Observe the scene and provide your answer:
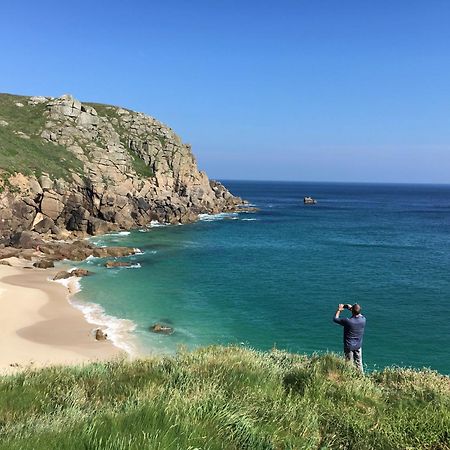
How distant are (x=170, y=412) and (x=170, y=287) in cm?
3143

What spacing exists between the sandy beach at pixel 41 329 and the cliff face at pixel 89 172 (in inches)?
672

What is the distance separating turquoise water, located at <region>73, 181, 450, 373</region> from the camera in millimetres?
25391

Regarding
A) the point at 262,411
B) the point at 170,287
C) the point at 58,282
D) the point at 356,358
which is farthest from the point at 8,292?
the point at 262,411

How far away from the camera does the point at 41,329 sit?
2630 cm

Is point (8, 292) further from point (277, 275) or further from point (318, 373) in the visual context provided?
point (318, 373)

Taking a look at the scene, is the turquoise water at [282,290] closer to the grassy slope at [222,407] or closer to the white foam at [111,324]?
the white foam at [111,324]

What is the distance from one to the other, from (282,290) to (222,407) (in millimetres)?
29941

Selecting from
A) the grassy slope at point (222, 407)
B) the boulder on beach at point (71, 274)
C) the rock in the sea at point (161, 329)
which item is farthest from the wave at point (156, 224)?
the grassy slope at point (222, 407)

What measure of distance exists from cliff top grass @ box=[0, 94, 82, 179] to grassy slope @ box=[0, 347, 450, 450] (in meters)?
53.6

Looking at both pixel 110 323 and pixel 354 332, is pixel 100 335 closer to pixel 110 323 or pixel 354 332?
pixel 110 323

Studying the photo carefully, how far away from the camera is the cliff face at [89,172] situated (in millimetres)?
55594

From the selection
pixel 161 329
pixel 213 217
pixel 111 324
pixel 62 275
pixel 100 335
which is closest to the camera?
pixel 100 335

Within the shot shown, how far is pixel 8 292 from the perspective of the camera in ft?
108

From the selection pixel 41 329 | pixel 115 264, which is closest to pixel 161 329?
pixel 41 329
